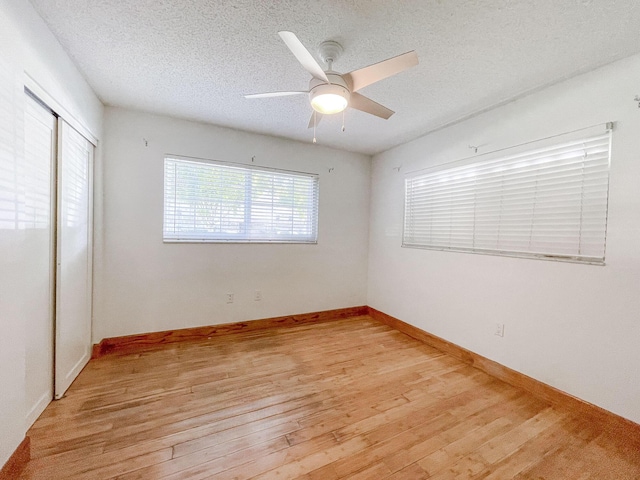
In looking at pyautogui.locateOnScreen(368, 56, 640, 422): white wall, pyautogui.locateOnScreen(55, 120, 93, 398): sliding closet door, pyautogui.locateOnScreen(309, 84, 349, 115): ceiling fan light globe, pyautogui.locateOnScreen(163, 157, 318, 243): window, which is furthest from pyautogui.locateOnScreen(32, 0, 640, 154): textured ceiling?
pyautogui.locateOnScreen(163, 157, 318, 243): window

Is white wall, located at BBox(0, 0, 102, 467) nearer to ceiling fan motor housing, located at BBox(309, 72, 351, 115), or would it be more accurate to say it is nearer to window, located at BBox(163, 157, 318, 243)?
window, located at BBox(163, 157, 318, 243)

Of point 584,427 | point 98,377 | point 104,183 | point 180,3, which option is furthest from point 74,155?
point 584,427

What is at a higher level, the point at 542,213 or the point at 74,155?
the point at 74,155

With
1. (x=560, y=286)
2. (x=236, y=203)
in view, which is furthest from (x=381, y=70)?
(x=236, y=203)

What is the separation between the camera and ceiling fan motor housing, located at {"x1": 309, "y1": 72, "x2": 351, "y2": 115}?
1.54 meters

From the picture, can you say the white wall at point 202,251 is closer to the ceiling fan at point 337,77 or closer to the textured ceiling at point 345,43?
the textured ceiling at point 345,43

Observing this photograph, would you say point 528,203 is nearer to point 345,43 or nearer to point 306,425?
point 345,43

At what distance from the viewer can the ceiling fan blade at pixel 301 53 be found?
118 cm

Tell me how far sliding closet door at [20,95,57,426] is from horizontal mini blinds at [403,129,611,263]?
11.0 ft

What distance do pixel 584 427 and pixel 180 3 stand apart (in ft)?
11.6

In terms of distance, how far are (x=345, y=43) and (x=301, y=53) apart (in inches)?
20.1

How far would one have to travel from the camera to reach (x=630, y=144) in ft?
5.44

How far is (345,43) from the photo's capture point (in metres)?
1.64

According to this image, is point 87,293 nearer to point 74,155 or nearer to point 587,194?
point 74,155
